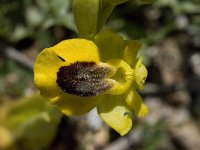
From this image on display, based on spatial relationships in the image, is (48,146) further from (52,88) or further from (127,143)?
(52,88)

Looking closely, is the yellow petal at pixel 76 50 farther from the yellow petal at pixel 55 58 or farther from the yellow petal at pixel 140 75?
the yellow petal at pixel 140 75

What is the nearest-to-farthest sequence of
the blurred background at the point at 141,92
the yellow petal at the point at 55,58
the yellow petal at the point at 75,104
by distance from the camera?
the yellow petal at the point at 55,58, the yellow petal at the point at 75,104, the blurred background at the point at 141,92

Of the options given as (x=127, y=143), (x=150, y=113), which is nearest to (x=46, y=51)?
(x=127, y=143)

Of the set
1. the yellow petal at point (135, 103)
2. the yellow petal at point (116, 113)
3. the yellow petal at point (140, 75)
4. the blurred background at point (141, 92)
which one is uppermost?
the yellow petal at point (140, 75)

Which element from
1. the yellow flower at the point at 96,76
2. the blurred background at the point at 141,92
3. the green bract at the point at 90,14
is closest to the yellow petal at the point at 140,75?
the yellow flower at the point at 96,76

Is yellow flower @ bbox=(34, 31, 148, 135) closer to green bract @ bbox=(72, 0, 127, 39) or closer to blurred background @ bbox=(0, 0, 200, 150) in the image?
green bract @ bbox=(72, 0, 127, 39)

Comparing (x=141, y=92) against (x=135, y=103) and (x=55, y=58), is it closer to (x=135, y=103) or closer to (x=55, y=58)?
(x=135, y=103)
